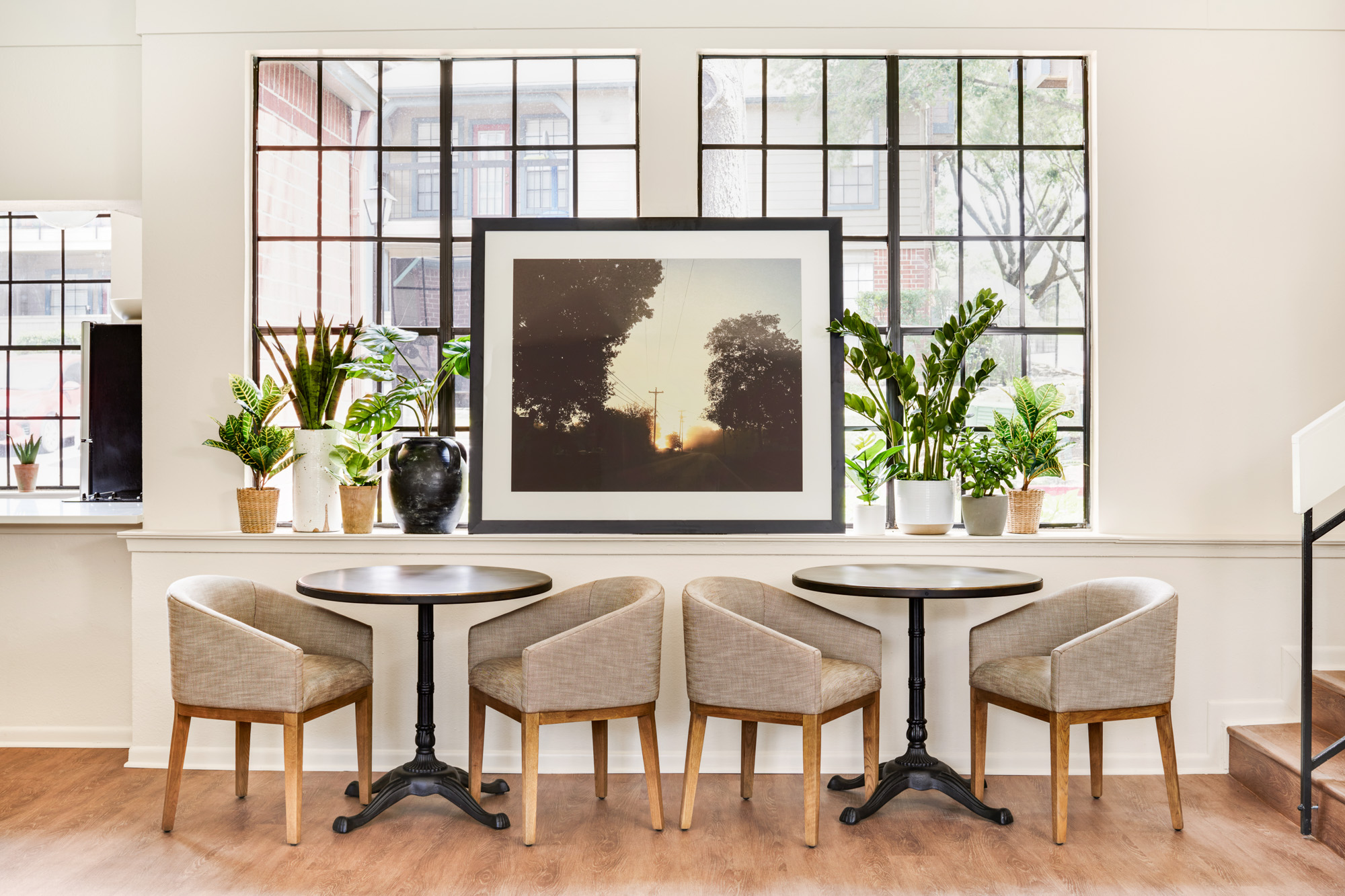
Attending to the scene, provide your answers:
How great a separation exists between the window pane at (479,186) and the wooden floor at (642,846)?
2.55m

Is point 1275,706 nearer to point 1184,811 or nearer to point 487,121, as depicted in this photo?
point 1184,811

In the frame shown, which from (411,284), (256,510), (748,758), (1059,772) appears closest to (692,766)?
(748,758)

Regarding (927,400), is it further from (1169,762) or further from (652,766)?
(652,766)

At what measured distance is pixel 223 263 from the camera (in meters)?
3.93

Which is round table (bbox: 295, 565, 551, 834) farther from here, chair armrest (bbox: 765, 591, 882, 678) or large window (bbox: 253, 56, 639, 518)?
large window (bbox: 253, 56, 639, 518)

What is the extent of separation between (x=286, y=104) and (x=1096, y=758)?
14.7ft

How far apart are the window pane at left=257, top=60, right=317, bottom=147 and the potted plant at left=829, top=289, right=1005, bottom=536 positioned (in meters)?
2.60

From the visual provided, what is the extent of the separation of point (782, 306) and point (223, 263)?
8.18 feet

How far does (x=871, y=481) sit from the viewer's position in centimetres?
387

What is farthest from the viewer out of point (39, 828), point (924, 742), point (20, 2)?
point (20, 2)

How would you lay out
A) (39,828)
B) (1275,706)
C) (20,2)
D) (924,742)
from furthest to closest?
(20,2)
(1275,706)
(924,742)
(39,828)

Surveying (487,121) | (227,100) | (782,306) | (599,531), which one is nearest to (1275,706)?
(782,306)

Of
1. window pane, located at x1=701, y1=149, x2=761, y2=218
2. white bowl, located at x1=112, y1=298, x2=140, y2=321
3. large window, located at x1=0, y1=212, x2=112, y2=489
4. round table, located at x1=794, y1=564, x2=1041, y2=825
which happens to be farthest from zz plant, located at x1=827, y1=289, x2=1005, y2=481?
large window, located at x1=0, y1=212, x2=112, y2=489

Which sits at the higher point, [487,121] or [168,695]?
[487,121]
